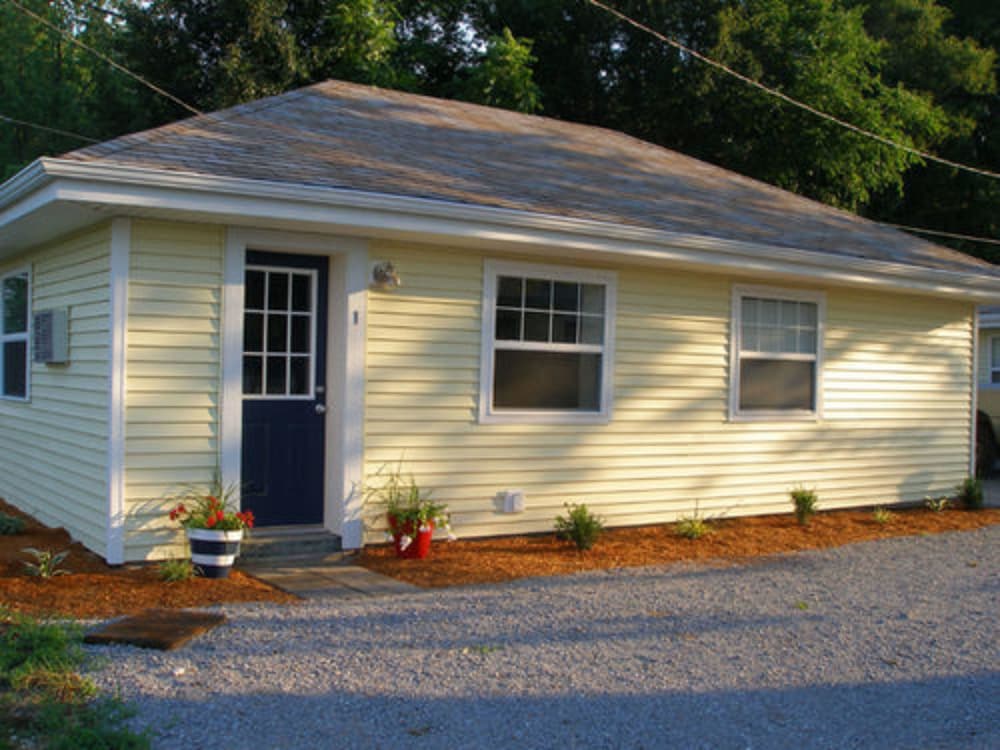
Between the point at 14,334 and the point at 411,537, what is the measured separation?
192 inches

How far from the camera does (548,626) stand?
5.75 meters

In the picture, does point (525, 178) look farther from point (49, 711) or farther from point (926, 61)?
point (926, 61)

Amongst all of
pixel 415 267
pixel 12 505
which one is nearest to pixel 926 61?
pixel 415 267

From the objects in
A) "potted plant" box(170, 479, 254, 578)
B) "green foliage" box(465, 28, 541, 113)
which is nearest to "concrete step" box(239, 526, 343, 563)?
"potted plant" box(170, 479, 254, 578)

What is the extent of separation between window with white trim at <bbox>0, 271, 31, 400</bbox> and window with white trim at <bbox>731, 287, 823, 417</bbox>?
6.76 meters

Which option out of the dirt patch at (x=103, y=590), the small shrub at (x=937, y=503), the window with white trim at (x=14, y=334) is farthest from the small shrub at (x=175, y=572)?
the small shrub at (x=937, y=503)

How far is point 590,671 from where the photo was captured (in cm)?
492

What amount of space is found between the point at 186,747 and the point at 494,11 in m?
21.7

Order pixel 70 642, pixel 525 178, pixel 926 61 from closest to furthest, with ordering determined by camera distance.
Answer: pixel 70 642
pixel 525 178
pixel 926 61

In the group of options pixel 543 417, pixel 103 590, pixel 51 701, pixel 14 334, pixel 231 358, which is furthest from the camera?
pixel 14 334

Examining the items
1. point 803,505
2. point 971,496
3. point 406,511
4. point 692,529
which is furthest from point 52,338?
point 971,496

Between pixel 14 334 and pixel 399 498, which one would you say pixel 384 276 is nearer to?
pixel 399 498

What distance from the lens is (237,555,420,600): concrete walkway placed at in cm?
652

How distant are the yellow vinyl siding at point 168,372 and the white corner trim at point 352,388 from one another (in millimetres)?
936
